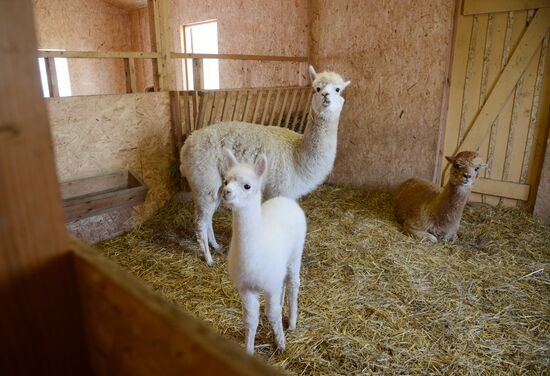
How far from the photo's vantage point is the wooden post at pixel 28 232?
40 centimetres

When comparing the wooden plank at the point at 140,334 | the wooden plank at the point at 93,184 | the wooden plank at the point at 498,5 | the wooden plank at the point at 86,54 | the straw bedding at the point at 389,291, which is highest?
the wooden plank at the point at 498,5

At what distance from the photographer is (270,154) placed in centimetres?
371

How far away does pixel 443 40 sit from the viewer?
4645 mm

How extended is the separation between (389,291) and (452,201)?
53.4 inches

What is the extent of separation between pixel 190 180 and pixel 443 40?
12.4ft

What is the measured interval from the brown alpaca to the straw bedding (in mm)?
162

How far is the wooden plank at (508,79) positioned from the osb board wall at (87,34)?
388 inches

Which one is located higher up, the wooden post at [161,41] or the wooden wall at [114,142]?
the wooden post at [161,41]

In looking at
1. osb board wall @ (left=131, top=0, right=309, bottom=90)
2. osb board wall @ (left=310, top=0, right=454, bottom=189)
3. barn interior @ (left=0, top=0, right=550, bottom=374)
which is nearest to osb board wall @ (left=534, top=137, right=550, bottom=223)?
barn interior @ (left=0, top=0, right=550, bottom=374)

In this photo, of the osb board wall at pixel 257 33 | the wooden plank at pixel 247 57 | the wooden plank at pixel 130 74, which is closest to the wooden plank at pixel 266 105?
the osb board wall at pixel 257 33

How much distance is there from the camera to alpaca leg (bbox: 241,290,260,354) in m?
2.05

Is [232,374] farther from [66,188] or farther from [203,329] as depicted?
[66,188]

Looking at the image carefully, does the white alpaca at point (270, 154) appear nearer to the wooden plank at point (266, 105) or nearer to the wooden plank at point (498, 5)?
the wooden plank at point (266, 105)

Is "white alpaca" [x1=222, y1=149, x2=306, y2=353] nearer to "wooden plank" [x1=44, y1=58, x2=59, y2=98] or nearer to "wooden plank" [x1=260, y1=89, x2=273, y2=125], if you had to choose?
"wooden plank" [x1=44, y1=58, x2=59, y2=98]
